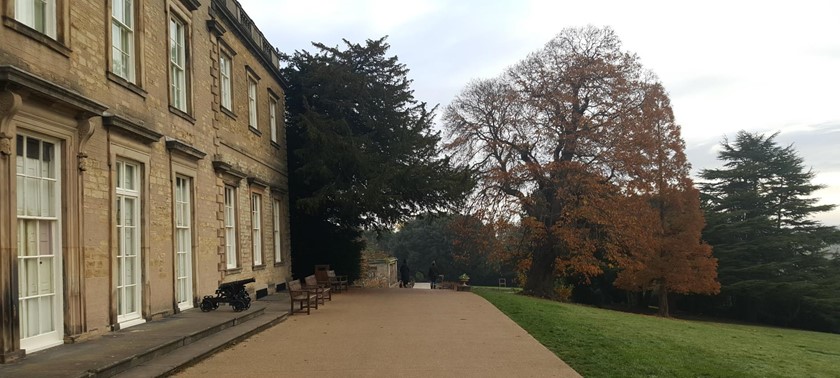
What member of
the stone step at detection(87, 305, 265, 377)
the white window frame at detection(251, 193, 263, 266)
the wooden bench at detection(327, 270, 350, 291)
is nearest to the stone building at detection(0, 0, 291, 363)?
the white window frame at detection(251, 193, 263, 266)

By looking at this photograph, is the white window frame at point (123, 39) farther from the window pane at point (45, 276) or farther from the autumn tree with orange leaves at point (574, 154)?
the autumn tree with orange leaves at point (574, 154)

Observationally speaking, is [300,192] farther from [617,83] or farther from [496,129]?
[617,83]

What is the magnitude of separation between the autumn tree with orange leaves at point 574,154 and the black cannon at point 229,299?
14.9 m

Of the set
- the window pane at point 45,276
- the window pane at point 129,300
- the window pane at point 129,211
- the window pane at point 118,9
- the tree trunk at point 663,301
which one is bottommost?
the tree trunk at point 663,301

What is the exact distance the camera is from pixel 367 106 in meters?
23.2

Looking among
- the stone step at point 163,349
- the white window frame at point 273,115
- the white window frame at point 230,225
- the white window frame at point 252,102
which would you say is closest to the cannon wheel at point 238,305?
the stone step at point 163,349

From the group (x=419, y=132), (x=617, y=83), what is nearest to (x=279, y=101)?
(x=419, y=132)

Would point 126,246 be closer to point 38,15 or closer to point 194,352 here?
point 194,352

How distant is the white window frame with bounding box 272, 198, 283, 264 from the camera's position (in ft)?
68.2

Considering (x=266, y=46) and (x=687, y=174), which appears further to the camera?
(x=687, y=174)

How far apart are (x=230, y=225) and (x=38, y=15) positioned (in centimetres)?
853

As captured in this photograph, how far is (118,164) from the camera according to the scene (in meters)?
10.6

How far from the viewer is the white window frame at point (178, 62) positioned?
13.1m

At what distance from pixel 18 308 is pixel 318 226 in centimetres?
1686
